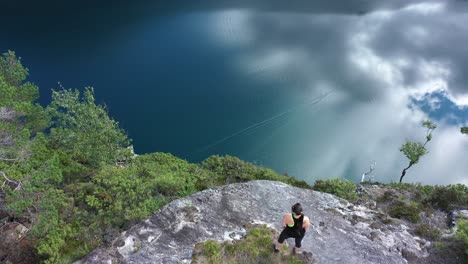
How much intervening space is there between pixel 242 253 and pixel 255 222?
155cm

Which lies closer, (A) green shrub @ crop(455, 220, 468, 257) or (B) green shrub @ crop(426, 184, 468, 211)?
(A) green shrub @ crop(455, 220, 468, 257)

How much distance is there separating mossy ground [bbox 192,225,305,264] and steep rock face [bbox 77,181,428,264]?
346 millimetres

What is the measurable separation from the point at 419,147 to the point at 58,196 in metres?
28.7

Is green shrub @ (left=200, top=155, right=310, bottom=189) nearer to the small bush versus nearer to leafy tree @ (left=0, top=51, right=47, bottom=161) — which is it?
the small bush

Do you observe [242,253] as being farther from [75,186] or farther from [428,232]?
[75,186]

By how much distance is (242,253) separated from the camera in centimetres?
938

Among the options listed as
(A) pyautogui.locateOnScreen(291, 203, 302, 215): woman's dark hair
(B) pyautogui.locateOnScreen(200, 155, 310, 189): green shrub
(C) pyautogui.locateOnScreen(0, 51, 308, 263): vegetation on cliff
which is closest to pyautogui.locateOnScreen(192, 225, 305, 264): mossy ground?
(A) pyautogui.locateOnScreen(291, 203, 302, 215): woman's dark hair

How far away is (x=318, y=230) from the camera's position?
10.9 m

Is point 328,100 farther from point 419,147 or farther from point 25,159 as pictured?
point 25,159

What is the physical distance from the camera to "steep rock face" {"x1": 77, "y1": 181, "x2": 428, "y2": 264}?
9.22m

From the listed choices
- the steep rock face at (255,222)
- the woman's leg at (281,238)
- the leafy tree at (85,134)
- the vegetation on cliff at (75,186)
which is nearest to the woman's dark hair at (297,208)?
the woman's leg at (281,238)

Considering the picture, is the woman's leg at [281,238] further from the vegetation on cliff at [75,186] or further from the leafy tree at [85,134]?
the leafy tree at [85,134]

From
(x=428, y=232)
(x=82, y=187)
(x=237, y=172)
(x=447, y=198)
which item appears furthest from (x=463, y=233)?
(x=82, y=187)

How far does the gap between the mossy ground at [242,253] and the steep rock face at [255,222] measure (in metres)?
0.35
